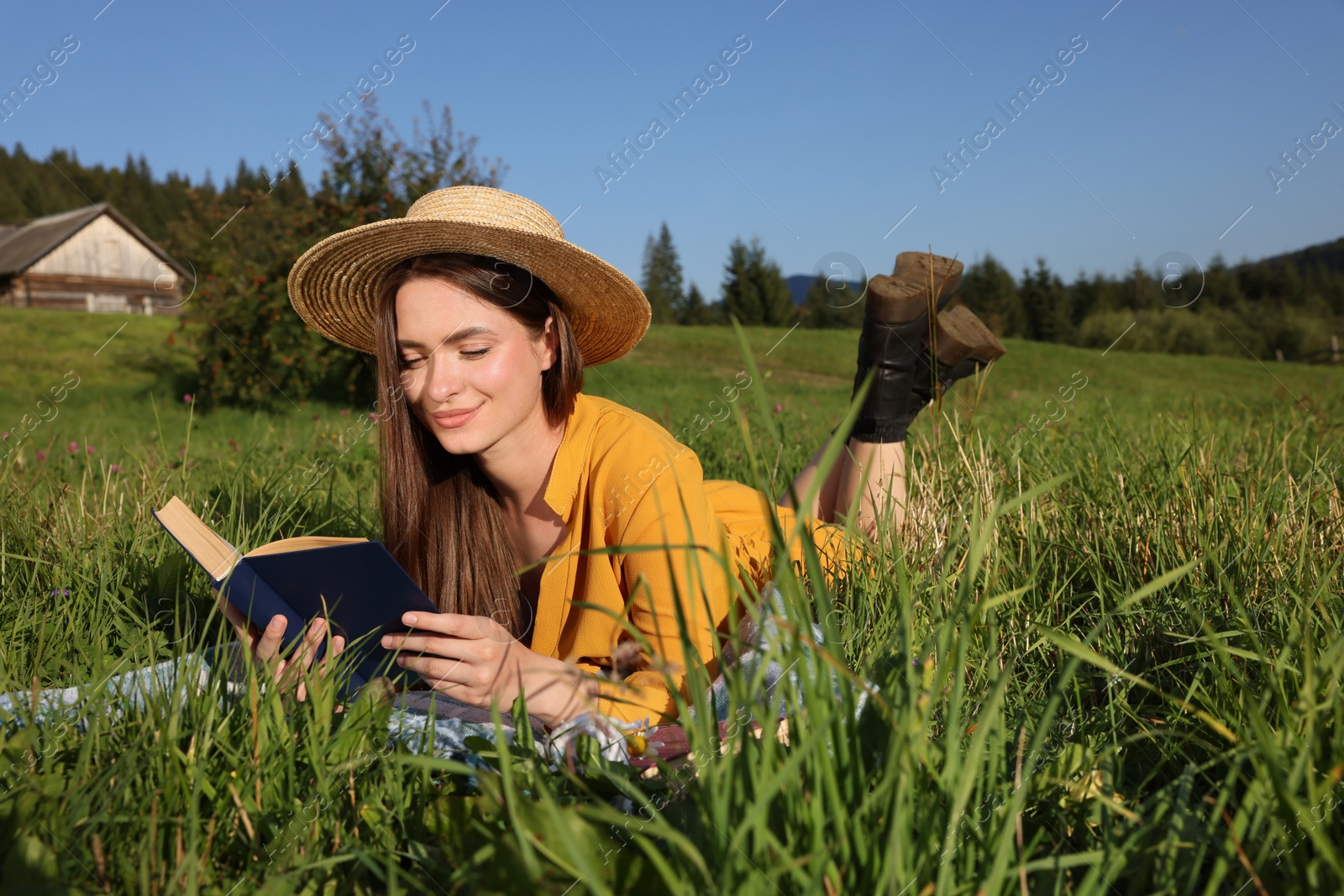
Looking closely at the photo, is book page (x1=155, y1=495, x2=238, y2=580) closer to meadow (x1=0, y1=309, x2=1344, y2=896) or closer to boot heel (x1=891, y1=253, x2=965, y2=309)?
meadow (x1=0, y1=309, x2=1344, y2=896)

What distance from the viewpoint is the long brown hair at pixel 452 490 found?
8.47 feet

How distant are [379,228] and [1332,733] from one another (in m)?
2.44

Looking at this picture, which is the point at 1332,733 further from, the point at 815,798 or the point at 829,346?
the point at 829,346

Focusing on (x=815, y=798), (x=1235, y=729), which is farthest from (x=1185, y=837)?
(x=815, y=798)

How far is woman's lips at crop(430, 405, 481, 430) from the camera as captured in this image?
95.5 inches

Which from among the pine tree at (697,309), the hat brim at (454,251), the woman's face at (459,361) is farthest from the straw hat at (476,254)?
the pine tree at (697,309)

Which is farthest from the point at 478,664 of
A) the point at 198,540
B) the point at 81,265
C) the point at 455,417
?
the point at 81,265

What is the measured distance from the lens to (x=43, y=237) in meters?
41.5

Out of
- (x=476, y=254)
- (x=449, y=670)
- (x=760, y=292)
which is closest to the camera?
(x=449, y=670)

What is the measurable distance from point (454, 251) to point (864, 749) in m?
1.99

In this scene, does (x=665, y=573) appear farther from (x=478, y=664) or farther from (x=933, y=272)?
(x=933, y=272)

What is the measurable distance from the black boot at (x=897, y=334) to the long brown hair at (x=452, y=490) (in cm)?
117

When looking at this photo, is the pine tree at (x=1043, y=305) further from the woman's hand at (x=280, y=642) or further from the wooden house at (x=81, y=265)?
the woman's hand at (x=280, y=642)

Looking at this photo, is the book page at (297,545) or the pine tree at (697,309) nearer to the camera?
the book page at (297,545)
